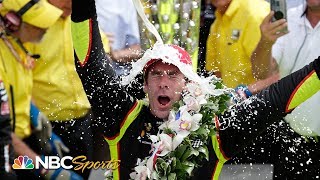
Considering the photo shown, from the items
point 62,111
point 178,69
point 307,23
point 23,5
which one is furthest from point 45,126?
point 307,23

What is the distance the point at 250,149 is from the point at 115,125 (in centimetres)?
143

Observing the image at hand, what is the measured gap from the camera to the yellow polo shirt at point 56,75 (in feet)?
17.5

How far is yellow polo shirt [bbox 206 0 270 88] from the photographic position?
549 cm

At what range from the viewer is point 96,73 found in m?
4.42

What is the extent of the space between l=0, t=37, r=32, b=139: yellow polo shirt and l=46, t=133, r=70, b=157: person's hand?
16 cm

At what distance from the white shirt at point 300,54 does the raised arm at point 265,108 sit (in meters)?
1.03

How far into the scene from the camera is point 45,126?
5344 mm

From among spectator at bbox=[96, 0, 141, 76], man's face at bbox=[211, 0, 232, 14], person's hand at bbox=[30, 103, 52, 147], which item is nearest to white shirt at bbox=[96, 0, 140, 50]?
spectator at bbox=[96, 0, 141, 76]

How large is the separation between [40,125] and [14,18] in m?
0.60

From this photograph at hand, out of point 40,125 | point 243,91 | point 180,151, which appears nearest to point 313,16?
point 243,91

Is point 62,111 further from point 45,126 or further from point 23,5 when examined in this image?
point 23,5

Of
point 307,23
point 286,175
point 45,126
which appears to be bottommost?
point 286,175

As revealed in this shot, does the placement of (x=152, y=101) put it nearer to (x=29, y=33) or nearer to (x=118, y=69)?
(x=118, y=69)

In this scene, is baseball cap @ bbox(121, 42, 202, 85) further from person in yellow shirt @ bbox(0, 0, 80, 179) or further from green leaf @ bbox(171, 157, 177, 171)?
person in yellow shirt @ bbox(0, 0, 80, 179)
